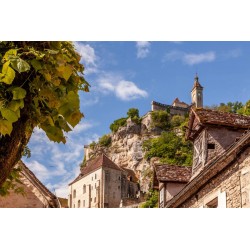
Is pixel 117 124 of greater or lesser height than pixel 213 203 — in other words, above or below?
above

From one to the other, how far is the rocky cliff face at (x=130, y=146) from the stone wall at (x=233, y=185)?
49.2 metres

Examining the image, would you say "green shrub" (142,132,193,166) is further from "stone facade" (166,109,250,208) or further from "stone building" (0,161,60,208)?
"stone building" (0,161,60,208)

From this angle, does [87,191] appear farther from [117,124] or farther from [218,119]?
[218,119]

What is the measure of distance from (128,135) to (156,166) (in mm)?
51127

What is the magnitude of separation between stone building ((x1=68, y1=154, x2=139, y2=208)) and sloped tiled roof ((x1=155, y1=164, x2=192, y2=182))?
38.2 metres

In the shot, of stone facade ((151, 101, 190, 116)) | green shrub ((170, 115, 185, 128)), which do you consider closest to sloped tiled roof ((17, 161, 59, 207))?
green shrub ((170, 115, 185, 128))

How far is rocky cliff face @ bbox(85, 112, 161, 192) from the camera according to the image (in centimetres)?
5928

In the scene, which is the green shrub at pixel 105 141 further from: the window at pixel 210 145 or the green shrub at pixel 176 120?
the window at pixel 210 145

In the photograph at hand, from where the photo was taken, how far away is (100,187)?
163ft

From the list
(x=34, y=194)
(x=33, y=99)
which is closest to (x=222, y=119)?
(x=34, y=194)

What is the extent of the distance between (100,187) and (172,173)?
38.7 m

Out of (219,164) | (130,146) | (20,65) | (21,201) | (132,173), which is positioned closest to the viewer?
(20,65)

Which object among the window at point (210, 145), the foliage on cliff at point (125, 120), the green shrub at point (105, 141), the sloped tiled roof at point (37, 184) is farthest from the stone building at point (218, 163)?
the green shrub at point (105, 141)
